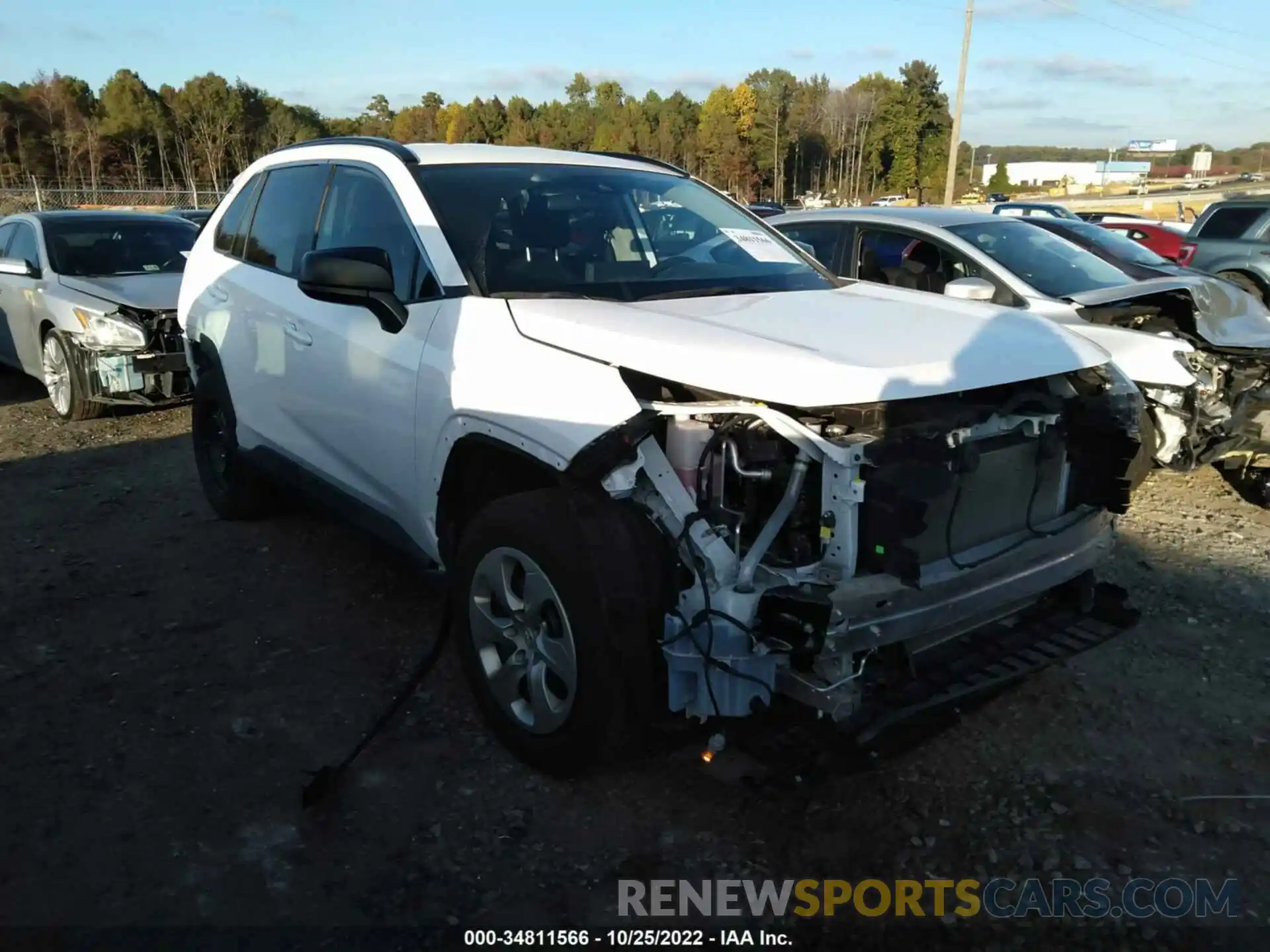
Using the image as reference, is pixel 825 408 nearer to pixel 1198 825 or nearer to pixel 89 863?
pixel 1198 825

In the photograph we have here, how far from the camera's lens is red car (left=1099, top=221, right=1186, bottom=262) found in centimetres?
1642

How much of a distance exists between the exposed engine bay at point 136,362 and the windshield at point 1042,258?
6.06m

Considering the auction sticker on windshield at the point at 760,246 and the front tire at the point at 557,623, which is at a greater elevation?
the auction sticker on windshield at the point at 760,246

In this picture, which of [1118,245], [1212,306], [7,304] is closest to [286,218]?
[1212,306]

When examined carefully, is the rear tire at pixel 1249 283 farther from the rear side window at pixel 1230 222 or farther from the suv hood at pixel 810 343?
the suv hood at pixel 810 343

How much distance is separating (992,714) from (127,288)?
7.44 meters

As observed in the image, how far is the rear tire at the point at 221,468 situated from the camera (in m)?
5.26

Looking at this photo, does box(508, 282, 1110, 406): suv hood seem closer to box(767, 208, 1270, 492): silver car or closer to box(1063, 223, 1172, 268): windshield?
box(767, 208, 1270, 492): silver car

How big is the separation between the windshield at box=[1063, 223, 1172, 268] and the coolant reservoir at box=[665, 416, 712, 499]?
6.50 meters

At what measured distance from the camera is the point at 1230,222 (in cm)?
1252

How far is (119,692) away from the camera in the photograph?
3.80 m

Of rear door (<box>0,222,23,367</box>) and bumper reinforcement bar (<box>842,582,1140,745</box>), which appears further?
rear door (<box>0,222,23,367</box>)

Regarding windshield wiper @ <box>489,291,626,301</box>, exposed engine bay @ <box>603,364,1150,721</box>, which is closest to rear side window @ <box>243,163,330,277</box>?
windshield wiper @ <box>489,291,626,301</box>

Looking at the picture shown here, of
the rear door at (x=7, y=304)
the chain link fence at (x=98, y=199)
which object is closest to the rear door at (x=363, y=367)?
the rear door at (x=7, y=304)
